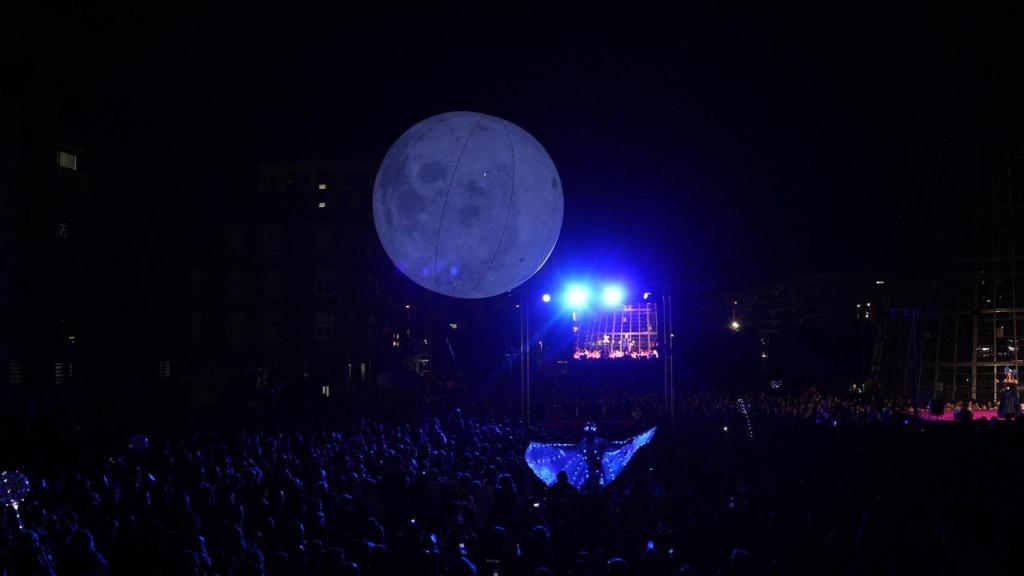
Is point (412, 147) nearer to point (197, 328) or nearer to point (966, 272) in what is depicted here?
point (197, 328)

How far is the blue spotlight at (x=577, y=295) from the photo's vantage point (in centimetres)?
3478

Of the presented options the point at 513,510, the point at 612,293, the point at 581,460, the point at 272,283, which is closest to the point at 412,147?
the point at 581,460

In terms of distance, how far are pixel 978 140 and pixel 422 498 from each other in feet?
132

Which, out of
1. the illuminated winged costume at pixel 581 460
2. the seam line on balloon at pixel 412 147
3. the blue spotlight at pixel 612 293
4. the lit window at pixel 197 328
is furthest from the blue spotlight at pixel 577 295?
the lit window at pixel 197 328

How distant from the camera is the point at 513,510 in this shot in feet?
29.6

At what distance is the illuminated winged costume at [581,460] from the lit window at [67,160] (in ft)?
91.9

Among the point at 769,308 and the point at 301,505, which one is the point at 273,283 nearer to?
the point at 301,505

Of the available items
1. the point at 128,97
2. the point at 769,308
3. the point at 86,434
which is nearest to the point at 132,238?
the point at 128,97

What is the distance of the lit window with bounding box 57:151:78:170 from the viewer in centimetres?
3134

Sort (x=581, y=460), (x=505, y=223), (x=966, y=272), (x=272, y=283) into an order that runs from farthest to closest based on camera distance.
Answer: (x=272, y=283), (x=966, y=272), (x=581, y=460), (x=505, y=223)

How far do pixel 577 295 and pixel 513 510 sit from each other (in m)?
26.5

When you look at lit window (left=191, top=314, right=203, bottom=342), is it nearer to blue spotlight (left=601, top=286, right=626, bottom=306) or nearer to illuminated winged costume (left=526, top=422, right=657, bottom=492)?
blue spotlight (left=601, top=286, right=626, bottom=306)

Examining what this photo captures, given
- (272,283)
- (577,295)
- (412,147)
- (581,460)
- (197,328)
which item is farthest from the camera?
(272,283)

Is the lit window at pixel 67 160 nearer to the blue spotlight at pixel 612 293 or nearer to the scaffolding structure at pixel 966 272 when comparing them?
the blue spotlight at pixel 612 293
